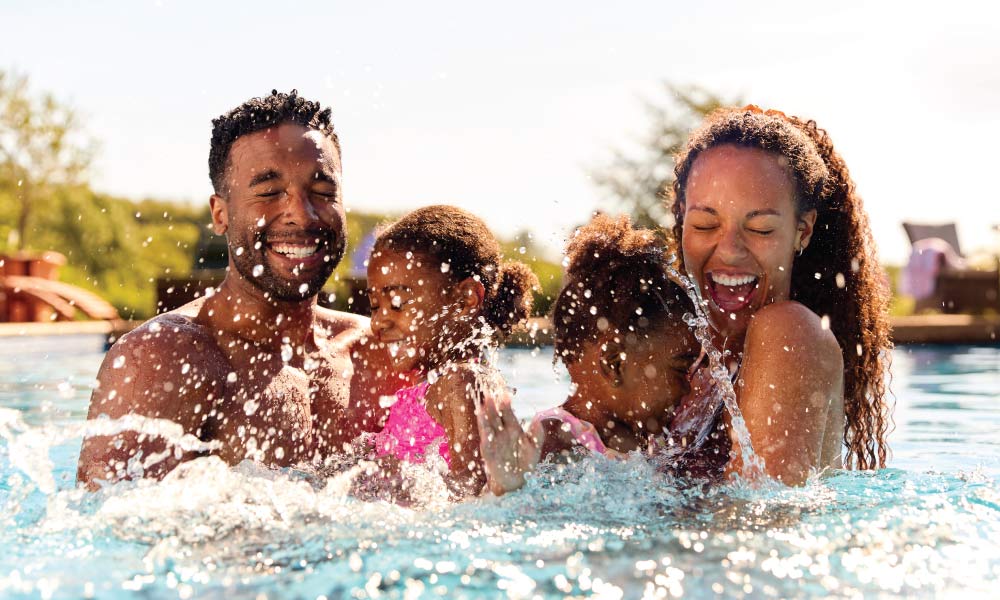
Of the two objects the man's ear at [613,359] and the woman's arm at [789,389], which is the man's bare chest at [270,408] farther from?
the woman's arm at [789,389]

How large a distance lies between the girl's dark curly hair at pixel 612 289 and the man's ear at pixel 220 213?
50.5 inches

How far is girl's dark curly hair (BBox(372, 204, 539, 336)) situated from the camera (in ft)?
13.0

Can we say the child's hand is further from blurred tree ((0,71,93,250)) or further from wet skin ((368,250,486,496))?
blurred tree ((0,71,93,250))

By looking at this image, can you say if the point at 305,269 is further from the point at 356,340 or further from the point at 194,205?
the point at 194,205

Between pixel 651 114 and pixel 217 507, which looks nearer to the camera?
pixel 217 507

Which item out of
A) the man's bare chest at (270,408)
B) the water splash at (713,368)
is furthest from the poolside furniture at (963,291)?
the man's bare chest at (270,408)

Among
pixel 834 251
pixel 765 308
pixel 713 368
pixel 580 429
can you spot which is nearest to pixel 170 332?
pixel 580 429

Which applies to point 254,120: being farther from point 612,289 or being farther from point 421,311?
point 612,289

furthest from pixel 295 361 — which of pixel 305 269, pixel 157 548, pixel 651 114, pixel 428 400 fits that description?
pixel 651 114

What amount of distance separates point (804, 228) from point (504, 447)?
1.33 metres

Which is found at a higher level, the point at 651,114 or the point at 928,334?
the point at 651,114

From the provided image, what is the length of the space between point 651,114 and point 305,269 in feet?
60.8

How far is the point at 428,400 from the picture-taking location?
11.8ft

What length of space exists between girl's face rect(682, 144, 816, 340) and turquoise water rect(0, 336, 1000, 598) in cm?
66
